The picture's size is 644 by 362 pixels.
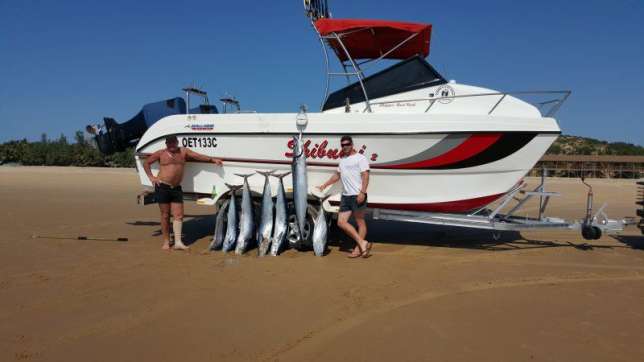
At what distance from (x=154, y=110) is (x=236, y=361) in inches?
207

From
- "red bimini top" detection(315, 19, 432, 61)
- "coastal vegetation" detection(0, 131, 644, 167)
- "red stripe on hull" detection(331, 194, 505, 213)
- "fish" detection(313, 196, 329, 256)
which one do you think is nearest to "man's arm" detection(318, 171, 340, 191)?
"fish" detection(313, 196, 329, 256)

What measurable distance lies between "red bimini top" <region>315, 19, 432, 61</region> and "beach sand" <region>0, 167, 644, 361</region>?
9.39ft

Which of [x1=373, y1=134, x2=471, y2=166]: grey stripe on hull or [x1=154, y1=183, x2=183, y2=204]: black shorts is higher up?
[x1=373, y1=134, x2=471, y2=166]: grey stripe on hull

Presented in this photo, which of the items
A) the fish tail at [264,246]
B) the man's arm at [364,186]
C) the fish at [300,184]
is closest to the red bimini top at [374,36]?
the fish at [300,184]

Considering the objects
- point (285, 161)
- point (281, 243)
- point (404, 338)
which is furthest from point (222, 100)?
point (404, 338)

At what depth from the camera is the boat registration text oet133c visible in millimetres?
6072

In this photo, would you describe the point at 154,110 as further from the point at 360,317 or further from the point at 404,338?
the point at 404,338

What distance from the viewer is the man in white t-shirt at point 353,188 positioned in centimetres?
511

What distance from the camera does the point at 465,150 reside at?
5.14 m

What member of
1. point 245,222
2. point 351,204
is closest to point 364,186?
point 351,204

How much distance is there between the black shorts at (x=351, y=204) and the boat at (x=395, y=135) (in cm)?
32

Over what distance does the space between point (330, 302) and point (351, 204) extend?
1.74 m

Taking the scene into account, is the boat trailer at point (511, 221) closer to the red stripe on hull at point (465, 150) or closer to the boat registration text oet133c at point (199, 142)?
the red stripe on hull at point (465, 150)

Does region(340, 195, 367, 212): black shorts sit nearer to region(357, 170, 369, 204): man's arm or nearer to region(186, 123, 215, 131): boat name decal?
region(357, 170, 369, 204): man's arm
